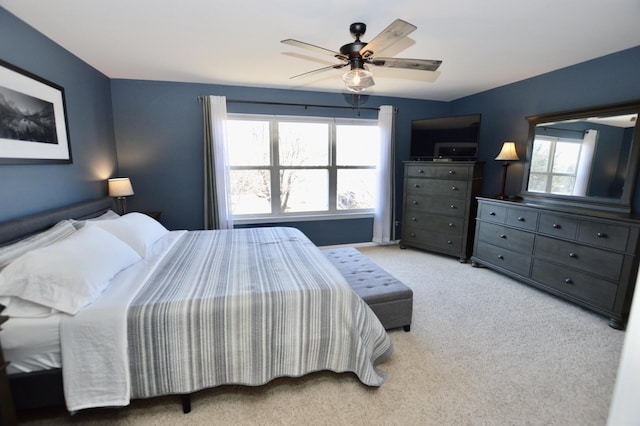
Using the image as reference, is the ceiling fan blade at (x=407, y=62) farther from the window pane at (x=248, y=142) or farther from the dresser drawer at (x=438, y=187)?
the window pane at (x=248, y=142)

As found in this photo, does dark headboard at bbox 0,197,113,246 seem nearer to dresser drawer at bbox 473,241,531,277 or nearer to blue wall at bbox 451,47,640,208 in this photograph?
dresser drawer at bbox 473,241,531,277

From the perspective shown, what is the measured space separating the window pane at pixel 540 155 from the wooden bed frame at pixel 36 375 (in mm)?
4645

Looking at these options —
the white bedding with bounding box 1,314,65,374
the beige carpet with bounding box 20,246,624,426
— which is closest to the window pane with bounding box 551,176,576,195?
the beige carpet with bounding box 20,246,624,426

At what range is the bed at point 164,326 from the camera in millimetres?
1399

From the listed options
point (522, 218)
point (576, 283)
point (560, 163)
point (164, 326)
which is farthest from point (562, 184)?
point (164, 326)

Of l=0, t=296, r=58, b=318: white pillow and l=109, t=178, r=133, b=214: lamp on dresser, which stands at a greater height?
l=109, t=178, r=133, b=214: lamp on dresser

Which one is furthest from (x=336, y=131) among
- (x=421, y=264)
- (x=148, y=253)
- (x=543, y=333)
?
(x=543, y=333)

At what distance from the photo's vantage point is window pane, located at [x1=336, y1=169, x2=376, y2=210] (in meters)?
4.57

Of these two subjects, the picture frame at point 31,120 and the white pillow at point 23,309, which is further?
the picture frame at point 31,120

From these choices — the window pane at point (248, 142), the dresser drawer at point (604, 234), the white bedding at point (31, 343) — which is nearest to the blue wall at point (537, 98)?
the dresser drawer at point (604, 234)

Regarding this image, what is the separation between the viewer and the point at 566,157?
10.4 ft

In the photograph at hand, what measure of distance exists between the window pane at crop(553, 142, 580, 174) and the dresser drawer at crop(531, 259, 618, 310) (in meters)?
1.10

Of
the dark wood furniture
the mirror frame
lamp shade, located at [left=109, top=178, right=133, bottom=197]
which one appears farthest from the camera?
lamp shade, located at [left=109, top=178, right=133, bottom=197]

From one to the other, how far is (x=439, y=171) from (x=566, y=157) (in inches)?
54.1
